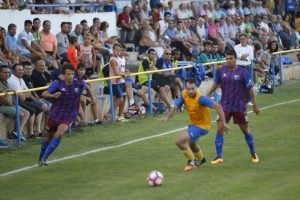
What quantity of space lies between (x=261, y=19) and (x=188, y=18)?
430cm

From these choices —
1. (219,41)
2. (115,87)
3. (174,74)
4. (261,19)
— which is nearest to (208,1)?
(261,19)

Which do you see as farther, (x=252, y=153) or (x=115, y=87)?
(x=115, y=87)

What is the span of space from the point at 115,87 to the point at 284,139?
15.4 feet

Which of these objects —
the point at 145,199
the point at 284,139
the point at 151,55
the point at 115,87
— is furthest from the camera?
the point at 151,55

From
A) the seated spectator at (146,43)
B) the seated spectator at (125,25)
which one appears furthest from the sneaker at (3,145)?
the seated spectator at (125,25)

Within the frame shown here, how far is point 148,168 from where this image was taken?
53.2 ft

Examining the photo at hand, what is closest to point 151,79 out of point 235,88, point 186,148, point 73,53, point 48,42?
point 73,53

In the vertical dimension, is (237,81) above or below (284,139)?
above

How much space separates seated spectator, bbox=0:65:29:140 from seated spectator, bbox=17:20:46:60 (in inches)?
148

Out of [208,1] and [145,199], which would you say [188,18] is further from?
[145,199]

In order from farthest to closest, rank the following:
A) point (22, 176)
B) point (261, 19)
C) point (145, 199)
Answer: point (261, 19) → point (22, 176) → point (145, 199)

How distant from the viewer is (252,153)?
16.7m

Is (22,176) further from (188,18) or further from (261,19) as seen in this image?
(261,19)

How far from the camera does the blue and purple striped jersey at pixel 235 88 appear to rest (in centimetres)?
1664
